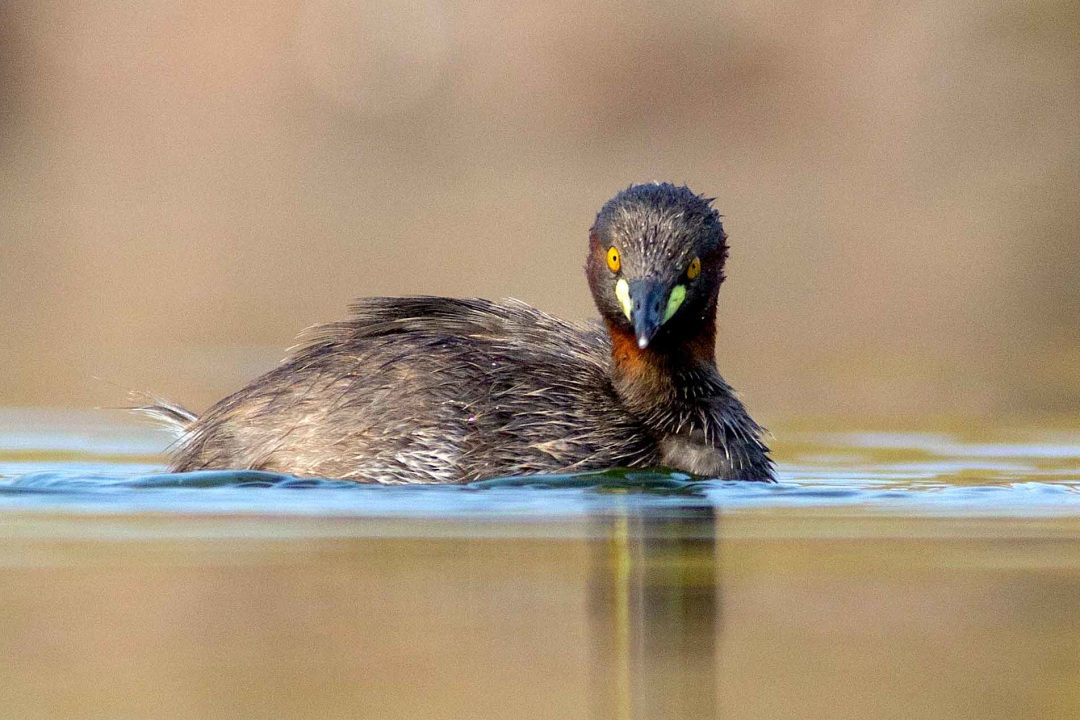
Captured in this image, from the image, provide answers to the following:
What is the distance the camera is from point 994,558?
7801mm

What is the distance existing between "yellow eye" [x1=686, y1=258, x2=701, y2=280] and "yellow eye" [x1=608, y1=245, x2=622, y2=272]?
1.06ft

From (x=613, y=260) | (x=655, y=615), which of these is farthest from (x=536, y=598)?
(x=613, y=260)

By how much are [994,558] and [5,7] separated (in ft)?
102

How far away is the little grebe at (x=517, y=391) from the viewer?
9.15 metres

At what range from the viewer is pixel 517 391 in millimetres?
9336

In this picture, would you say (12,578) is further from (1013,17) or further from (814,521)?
(1013,17)

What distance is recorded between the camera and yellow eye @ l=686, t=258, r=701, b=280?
374 inches

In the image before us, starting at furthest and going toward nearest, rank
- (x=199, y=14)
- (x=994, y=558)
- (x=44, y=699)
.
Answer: (x=199, y=14) < (x=994, y=558) < (x=44, y=699)

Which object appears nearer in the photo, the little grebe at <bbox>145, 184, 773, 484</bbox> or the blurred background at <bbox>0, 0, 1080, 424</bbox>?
the little grebe at <bbox>145, 184, 773, 484</bbox>

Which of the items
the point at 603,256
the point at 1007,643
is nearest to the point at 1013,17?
the point at 603,256

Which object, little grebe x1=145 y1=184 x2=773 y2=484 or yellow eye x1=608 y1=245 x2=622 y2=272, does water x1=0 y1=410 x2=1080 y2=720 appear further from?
yellow eye x1=608 y1=245 x2=622 y2=272

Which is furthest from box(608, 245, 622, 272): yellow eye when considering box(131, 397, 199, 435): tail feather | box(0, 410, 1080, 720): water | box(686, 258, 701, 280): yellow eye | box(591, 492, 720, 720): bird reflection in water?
box(131, 397, 199, 435): tail feather

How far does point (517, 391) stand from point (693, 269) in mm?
998

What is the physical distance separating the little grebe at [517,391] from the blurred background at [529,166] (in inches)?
211
